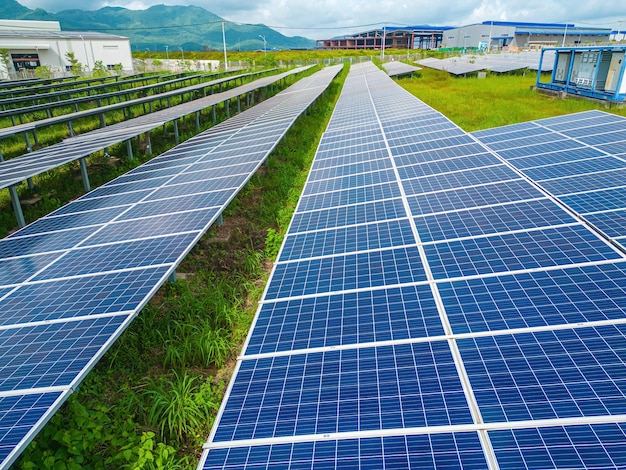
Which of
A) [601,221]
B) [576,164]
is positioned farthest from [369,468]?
[576,164]

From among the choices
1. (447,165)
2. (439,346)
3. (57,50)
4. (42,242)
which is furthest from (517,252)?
(57,50)

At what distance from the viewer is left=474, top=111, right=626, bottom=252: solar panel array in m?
8.16

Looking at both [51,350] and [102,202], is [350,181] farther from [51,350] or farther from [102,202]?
[51,350]

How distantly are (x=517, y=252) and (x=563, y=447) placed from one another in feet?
11.4

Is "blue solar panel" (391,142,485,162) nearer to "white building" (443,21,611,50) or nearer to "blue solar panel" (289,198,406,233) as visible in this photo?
"blue solar panel" (289,198,406,233)

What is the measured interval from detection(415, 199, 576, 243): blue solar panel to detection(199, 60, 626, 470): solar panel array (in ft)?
0.12

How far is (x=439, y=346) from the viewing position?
15.7 ft

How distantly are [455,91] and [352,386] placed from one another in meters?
40.4

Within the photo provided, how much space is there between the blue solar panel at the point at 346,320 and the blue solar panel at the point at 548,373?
703 mm

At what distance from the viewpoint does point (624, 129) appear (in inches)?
520

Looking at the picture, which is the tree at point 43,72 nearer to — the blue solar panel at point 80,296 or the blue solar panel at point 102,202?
the blue solar panel at point 102,202

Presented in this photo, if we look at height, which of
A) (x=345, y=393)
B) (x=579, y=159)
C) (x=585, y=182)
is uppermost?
(x=579, y=159)

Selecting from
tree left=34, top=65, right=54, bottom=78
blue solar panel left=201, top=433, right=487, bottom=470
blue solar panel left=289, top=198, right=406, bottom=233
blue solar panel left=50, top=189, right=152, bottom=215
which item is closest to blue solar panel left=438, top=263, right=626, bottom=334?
blue solar panel left=201, top=433, right=487, bottom=470

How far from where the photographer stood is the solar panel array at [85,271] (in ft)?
16.2
